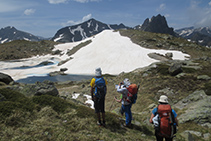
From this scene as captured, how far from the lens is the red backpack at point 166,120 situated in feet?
16.3

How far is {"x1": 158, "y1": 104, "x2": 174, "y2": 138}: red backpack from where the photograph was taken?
4969 millimetres

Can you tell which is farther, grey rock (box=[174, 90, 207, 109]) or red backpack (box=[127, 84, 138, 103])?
grey rock (box=[174, 90, 207, 109])

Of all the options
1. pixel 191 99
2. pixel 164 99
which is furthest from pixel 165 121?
pixel 191 99

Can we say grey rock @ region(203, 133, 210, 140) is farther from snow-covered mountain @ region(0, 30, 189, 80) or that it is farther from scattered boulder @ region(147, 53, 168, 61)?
scattered boulder @ region(147, 53, 168, 61)

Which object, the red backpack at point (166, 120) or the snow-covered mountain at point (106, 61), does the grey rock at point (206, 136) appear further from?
the snow-covered mountain at point (106, 61)

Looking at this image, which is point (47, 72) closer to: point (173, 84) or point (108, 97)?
point (108, 97)

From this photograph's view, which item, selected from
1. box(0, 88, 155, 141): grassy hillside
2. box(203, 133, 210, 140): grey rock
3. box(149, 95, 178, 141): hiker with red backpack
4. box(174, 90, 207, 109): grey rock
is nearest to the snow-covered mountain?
box(174, 90, 207, 109): grey rock

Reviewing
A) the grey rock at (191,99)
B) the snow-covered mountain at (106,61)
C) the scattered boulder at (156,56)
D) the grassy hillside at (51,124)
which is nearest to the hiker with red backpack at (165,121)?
the grassy hillside at (51,124)

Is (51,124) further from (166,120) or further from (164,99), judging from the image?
(164,99)

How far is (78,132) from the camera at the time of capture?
6.77 m

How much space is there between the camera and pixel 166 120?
4.96 m

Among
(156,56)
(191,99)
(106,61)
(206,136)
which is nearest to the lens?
(206,136)

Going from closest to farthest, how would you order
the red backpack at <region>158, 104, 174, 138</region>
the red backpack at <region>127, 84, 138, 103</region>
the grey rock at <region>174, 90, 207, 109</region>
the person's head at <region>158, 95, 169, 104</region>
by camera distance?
the red backpack at <region>158, 104, 174, 138</region>, the person's head at <region>158, 95, 169, 104</region>, the red backpack at <region>127, 84, 138, 103</region>, the grey rock at <region>174, 90, 207, 109</region>

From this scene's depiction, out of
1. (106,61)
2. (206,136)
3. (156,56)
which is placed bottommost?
(206,136)
